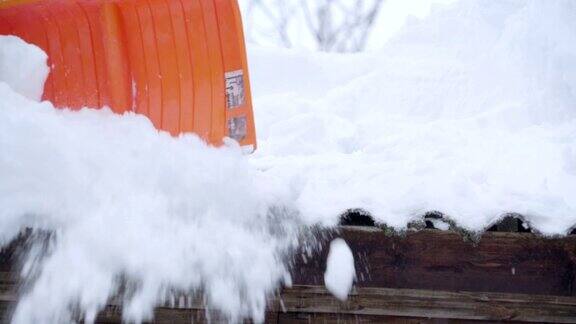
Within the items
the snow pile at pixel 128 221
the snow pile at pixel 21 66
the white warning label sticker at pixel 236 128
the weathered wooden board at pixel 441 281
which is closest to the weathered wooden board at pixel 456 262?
the weathered wooden board at pixel 441 281

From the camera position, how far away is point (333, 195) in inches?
85.4

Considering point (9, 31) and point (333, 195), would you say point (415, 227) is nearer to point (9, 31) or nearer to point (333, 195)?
point (333, 195)

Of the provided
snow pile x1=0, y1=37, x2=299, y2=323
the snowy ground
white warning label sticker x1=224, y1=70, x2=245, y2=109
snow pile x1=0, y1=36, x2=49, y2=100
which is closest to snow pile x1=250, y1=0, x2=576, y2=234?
the snowy ground

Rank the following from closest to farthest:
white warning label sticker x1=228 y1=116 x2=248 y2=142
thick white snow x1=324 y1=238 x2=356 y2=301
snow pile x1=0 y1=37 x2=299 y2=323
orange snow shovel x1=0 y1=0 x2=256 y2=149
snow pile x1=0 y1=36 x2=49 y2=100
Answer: snow pile x1=0 y1=37 x2=299 y2=323 < thick white snow x1=324 y1=238 x2=356 y2=301 < snow pile x1=0 y1=36 x2=49 y2=100 < orange snow shovel x1=0 y1=0 x2=256 y2=149 < white warning label sticker x1=228 y1=116 x2=248 y2=142

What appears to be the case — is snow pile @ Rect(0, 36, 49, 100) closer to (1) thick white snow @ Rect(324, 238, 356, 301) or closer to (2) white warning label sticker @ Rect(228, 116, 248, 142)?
(2) white warning label sticker @ Rect(228, 116, 248, 142)

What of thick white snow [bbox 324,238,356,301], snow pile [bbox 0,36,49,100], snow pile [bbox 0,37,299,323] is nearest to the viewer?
snow pile [bbox 0,37,299,323]

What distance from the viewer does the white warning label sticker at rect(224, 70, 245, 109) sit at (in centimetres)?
262

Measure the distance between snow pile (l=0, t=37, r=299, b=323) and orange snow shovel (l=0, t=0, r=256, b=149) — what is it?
36 cm

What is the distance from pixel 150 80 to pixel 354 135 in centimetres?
176

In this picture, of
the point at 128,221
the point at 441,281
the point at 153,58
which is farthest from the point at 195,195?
the point at 441,281

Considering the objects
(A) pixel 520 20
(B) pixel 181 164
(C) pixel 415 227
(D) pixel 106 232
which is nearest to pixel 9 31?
(B) pixel 181 164

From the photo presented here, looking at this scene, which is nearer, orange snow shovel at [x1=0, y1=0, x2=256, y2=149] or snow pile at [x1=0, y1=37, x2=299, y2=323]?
snow pile at [x1=0, y1=37, x2=299, y2=323]

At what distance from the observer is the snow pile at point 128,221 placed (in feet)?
6.01

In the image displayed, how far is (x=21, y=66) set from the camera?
2.38m
